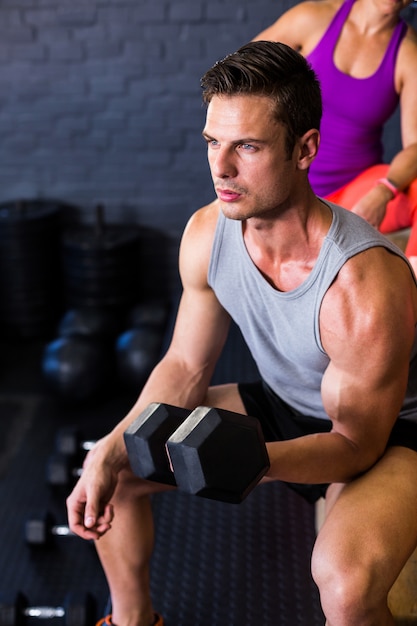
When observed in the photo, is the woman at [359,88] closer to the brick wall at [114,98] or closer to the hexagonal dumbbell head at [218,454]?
the hexagonal dumbbell head at [218,454]

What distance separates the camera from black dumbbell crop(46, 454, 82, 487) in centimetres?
255

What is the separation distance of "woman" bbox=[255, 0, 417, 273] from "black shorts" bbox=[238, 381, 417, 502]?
2.09 feet

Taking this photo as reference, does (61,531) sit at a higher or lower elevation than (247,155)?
lower

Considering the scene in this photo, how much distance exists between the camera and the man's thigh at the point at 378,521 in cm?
114

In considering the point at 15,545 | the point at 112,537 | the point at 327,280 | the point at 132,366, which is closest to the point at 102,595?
the point at 15,545

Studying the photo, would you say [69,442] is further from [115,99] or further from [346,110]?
[115,99]

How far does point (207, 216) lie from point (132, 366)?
5.51 feet

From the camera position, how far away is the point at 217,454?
1035 mm

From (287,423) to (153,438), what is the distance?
17.5 inches

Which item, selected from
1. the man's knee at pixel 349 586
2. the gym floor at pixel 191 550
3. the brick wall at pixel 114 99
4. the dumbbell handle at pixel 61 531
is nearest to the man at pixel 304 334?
the man's knee at pixel 349 586

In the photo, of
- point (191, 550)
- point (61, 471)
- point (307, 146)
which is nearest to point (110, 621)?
point (191, 550)

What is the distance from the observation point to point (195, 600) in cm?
165

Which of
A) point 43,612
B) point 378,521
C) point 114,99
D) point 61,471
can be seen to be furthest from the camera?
point 114,99

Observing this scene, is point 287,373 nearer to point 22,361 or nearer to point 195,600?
point 195,600
